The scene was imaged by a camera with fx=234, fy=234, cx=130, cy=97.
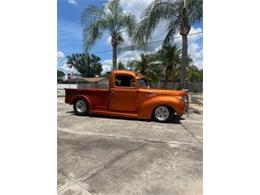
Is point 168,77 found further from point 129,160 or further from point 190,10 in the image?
point 129,160

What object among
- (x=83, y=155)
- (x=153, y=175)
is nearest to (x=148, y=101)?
(x=83, y=155)

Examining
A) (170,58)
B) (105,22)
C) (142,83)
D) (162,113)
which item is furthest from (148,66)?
(162,113)

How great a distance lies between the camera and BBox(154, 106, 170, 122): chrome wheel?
7.29 meters

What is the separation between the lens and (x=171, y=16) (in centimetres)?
1111

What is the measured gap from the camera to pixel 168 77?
3092 cm

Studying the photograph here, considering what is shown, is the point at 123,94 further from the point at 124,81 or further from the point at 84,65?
the point at 84,65

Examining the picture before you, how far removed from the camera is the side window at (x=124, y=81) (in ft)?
25.7

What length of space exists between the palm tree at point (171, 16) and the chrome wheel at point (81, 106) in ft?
15.7

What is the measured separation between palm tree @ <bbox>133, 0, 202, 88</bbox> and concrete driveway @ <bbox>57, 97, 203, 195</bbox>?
644 centimetres

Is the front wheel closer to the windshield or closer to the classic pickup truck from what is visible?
the classic pickup truck

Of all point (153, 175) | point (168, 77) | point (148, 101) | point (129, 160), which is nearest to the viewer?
point (153, 175)

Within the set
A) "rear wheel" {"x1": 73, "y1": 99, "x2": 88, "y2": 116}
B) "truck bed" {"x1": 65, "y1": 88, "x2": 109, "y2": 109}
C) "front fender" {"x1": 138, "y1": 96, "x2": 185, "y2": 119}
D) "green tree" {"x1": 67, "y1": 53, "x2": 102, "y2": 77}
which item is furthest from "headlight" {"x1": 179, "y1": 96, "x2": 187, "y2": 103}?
"green tree" {"x1": 67, "y1": 53, "x2": 102, "y2": 77}
